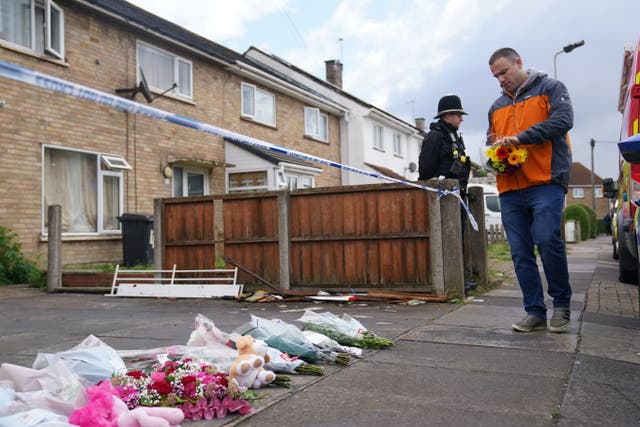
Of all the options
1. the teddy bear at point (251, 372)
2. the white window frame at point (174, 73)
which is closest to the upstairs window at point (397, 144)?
the white window frame at point (174, 73)

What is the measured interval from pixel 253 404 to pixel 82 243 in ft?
32.8

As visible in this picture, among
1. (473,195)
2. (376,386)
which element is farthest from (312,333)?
(473,195)

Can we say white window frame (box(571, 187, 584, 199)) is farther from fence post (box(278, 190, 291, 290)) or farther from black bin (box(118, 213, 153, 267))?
fence post (box(278, 190, 291, 290))

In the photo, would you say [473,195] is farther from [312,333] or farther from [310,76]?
[310,76]

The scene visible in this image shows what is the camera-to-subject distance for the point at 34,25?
1085cm

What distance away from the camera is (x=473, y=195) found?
7.69 m

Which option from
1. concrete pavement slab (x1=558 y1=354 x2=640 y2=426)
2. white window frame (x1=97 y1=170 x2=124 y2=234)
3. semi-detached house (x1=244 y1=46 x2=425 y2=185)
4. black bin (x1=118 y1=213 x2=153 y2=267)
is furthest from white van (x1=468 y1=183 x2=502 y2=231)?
concrete pavement slab (x1=558 y1=354 x2=640 y2=426)

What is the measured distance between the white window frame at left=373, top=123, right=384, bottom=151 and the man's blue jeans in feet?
69.5

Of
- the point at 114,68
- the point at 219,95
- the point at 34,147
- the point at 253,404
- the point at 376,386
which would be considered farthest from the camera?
the point at 219,95

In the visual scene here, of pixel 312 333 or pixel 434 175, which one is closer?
pixel 312 333

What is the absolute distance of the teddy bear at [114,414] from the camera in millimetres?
2143

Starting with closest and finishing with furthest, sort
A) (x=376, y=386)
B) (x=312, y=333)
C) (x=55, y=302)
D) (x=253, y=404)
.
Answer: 1. (x=253, y=404)
2. (x=376, y=386)
3. (x=312, y=333)
4. (x=55, y=302)

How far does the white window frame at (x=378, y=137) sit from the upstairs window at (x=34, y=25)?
1614 centimetres

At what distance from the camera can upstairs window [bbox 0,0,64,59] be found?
10.5 metres
